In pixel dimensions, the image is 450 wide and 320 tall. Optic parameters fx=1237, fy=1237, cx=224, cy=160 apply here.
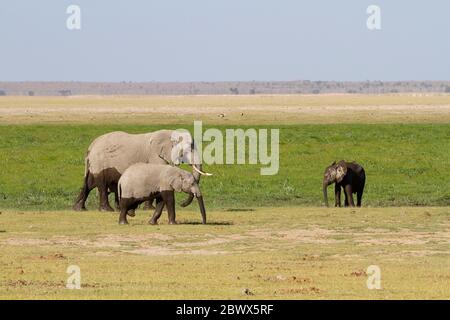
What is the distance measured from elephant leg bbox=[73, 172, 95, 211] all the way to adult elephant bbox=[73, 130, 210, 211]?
45 mm

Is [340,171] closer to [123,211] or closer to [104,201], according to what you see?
[104,201]

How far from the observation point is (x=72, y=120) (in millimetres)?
82438

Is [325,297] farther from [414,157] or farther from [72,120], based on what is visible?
[72,120]

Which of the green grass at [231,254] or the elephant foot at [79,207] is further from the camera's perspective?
the elephant foot at [79,207]

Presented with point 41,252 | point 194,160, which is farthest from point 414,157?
point 41,252

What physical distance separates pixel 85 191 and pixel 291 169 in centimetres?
1304

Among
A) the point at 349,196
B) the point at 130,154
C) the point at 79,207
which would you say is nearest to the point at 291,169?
the point at 349,196

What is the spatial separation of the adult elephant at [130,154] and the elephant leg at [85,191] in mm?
45

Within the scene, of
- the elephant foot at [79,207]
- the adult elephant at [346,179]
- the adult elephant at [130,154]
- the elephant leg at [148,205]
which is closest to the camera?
the adult elephant at [130,154]

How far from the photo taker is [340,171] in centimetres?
3772

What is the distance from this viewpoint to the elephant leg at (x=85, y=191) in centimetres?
3531

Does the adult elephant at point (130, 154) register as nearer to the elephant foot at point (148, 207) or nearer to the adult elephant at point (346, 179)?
the elephant foot at point (148, 207)

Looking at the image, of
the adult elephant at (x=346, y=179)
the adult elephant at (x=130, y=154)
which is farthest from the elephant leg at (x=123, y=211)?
the adult elephant at (x=346, y=179)

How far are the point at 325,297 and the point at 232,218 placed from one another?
13621 millimetres
